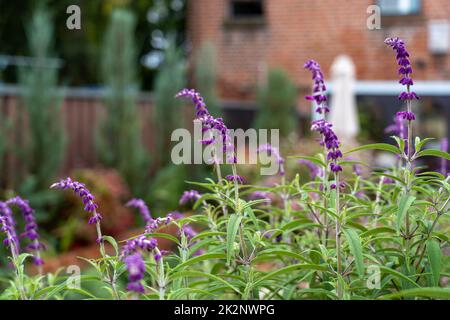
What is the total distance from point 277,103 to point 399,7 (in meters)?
3.18

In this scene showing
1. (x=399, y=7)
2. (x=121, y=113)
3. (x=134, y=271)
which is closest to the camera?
(x=134, y=271)

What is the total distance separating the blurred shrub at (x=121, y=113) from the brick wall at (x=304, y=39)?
3.28 metres

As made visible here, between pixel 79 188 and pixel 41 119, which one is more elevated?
pixel 41 119

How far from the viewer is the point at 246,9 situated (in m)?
13.2

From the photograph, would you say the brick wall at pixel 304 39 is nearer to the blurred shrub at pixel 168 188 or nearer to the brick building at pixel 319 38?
the brick building at pixel 319 38

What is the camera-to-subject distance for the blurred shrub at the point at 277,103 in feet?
37.3

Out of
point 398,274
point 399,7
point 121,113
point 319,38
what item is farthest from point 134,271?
point 399,7

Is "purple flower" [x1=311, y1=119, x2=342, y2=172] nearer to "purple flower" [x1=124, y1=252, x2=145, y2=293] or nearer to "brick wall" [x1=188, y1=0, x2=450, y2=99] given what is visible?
"purple flower" [x1=124, y1=252, x2=145, y2=293]

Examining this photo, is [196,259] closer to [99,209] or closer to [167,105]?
[99,209]

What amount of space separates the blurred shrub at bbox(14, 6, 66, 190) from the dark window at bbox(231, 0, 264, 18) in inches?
207

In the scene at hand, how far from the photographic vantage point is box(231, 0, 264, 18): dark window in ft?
43.0

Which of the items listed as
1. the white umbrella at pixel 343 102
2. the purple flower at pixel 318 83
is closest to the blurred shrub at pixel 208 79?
the white umbrella at pixel 343 102

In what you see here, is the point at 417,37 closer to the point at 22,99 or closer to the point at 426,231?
the point at 22,99

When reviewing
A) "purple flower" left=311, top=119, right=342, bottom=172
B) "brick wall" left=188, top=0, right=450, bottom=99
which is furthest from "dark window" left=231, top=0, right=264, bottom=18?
"purple flower" left=311, top=119, right=342, bottom=172
